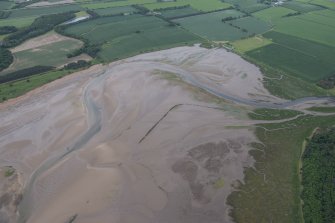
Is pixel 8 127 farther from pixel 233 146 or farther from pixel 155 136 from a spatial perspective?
Answer: pixel 233 146

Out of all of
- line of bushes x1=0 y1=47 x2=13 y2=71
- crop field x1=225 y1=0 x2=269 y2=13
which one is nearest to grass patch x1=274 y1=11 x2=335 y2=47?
crop field x1=225 y1=0 x2=269 y2=13

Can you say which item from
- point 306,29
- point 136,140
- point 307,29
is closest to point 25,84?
point 136,140

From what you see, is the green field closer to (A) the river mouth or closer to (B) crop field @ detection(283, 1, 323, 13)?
(A) the river mouth

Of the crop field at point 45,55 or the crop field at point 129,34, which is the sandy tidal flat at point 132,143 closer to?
the crop field at point 129,34

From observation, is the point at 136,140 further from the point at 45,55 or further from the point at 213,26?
the point at 213,26

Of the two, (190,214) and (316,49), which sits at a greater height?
(316,49)

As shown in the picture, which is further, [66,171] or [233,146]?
[233,146]

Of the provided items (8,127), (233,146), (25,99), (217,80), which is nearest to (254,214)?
(233,146)
